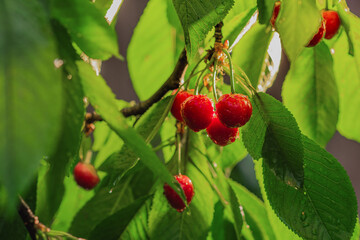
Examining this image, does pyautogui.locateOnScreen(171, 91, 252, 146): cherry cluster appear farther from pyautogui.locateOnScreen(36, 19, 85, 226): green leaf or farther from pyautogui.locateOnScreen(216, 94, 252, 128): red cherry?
pyautogui.locateOnScreen(36, 19, 85, 226): green leaf

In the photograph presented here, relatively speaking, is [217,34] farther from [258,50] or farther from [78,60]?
[78,60]

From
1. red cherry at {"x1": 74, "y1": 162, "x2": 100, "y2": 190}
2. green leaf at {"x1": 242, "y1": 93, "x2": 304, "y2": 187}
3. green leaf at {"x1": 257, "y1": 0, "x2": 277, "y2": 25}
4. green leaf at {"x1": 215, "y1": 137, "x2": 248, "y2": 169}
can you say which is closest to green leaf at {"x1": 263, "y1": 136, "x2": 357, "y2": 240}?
green leaf at {"x1": 242, "y1": 93, "x2": 304, "y2": 187}

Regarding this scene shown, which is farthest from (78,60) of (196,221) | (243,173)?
(243,173)

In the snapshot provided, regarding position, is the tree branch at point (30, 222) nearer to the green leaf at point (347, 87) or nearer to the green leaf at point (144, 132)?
the green leaf at point (144, 132)

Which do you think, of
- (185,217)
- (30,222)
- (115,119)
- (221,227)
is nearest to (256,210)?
(221,227)

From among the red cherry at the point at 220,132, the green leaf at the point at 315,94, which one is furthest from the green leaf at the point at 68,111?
the green leaf at the point at 315,94

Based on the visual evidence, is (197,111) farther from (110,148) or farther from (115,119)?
(110,148)
